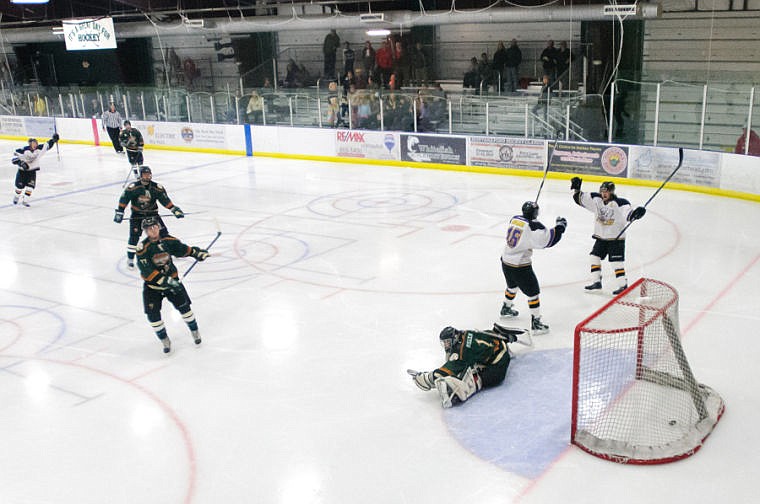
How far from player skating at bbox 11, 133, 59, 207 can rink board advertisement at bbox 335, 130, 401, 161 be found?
704 centimetres

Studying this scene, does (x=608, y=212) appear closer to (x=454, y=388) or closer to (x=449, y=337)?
(x=449, y=337)

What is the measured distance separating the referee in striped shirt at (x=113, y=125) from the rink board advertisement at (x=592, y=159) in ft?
43.6

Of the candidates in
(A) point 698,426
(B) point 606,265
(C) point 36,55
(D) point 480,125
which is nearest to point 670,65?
(D) point 480,125

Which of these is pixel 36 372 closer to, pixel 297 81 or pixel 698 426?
pixel 698 426

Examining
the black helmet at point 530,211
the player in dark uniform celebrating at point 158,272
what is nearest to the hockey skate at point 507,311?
the black helmet at point 530,211

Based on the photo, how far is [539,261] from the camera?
10.6 metres

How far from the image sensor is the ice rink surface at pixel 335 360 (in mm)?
5371

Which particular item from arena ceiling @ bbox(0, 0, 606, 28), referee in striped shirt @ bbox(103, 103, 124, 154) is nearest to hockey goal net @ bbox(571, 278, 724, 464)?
arena ceiling @ bbox(0, 0, 606, 28)

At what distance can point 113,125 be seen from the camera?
23.3 metres

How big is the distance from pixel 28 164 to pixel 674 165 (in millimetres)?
12520

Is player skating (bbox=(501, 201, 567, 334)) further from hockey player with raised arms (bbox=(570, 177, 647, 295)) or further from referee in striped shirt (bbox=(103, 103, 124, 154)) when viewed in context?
referee in striped shirt (bbox=(103, 103, 124, 154))

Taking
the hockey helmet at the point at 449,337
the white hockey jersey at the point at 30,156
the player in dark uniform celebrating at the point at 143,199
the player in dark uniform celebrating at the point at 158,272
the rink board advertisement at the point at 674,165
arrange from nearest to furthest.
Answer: the hockey helmet at the point at 449,337 → the player in dark uniform celebrating at the point at 158,272 → the player in dark uniform celebrating at the point at 143,199 → the rink board advertisement at the point at 674,165 → the white hockey jersey at the point at 30,156

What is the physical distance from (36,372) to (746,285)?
25.9 ft

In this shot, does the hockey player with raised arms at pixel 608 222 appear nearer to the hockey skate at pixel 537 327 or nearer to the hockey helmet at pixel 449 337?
the hockey skate at pixel 537 327
